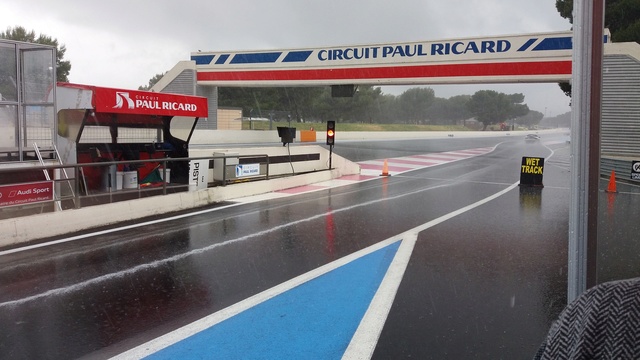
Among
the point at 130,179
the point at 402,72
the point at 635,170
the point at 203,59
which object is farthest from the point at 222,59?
the point at 635,170

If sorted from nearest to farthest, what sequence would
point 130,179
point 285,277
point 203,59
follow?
point 285,277 < point 130,179 < point 203,59

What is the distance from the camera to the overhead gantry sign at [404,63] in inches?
896

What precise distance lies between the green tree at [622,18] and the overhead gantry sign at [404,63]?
154cm

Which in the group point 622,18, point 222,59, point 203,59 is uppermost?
point 622,18

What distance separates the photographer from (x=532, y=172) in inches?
722

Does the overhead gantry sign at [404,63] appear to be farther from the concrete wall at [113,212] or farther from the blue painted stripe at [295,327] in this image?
the blue painted stripe at [295,327]

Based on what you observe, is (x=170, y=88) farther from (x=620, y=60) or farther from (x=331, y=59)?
(x=620, y=60)

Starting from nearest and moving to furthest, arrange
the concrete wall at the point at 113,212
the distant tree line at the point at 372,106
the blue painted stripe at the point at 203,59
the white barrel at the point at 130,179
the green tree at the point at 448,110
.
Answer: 1. the concrete wall at the point at 113,212
2. the white barrel at the point at 130,179
3. the blue painted stripe at the point at 203,59
4. the distant tree line at the point at 372,106
5. the green tree at the point at 448,110

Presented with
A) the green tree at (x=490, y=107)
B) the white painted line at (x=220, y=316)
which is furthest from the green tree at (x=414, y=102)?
the white painted line at (x=220, y=316)

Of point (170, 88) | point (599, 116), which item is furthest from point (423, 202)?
point (170, 88)

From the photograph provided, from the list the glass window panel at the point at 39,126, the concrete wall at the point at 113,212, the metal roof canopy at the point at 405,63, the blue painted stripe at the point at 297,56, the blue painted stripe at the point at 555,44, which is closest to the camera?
the concrete wall at the point at 113,212

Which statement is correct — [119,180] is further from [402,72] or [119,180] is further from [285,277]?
[402,72]

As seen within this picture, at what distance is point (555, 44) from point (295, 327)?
21.9 meters

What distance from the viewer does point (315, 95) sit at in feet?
189
